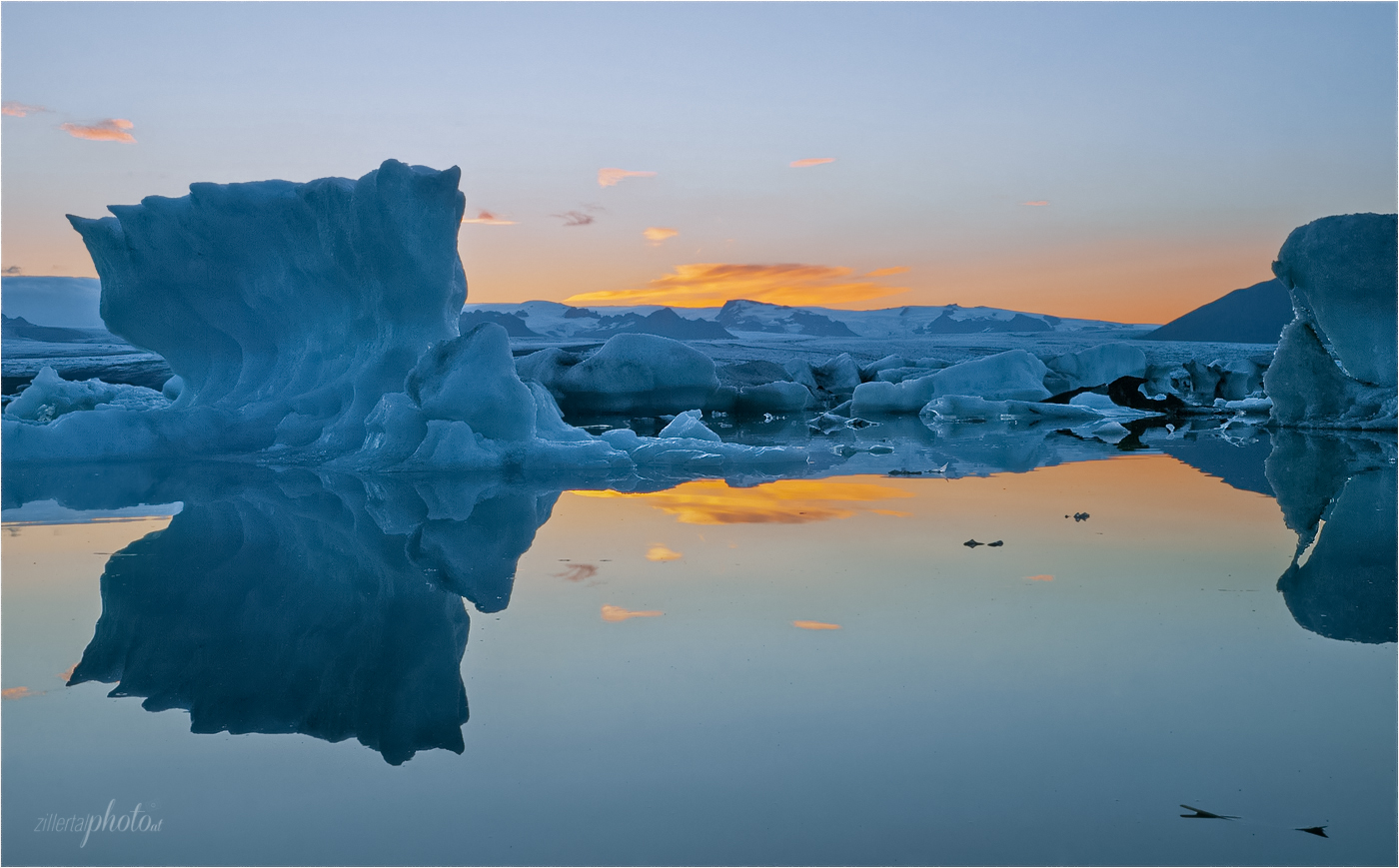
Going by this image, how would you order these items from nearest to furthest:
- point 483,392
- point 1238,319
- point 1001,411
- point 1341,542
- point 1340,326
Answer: point 1341,542 < point 483,392 < point 1340,326 < point 1001,411 < point 1238,319

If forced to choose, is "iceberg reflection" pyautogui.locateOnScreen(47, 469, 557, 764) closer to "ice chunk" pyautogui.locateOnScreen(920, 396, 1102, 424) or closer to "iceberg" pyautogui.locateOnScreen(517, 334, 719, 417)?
"ice chunk" pyautogui.locateOnScreen(920, 396, 1102, 424)

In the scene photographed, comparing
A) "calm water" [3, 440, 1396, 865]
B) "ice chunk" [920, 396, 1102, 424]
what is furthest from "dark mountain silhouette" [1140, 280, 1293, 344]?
"calm water" [3, 440, 1396, 865]

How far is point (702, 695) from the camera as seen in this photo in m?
2.90

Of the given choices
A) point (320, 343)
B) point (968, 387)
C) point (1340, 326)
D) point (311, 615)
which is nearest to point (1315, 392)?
point (1340, 326)

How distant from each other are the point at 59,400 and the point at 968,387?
15.7 metres

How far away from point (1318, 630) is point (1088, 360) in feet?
69.0

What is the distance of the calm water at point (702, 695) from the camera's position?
212cm

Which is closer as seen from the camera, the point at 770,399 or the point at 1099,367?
the point at 770,399

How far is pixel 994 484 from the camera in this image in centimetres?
778

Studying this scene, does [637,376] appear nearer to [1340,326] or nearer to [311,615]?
[1340,326]

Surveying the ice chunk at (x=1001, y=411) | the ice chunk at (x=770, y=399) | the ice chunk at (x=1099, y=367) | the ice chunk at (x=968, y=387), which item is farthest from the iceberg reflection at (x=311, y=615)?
the ice chunk at (x=1099, y=367)

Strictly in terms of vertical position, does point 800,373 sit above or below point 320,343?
below

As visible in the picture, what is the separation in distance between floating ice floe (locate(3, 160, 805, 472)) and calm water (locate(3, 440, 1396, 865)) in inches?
146

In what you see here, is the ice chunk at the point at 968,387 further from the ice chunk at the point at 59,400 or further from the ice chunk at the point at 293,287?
the ice chunk at the point at 59,400
